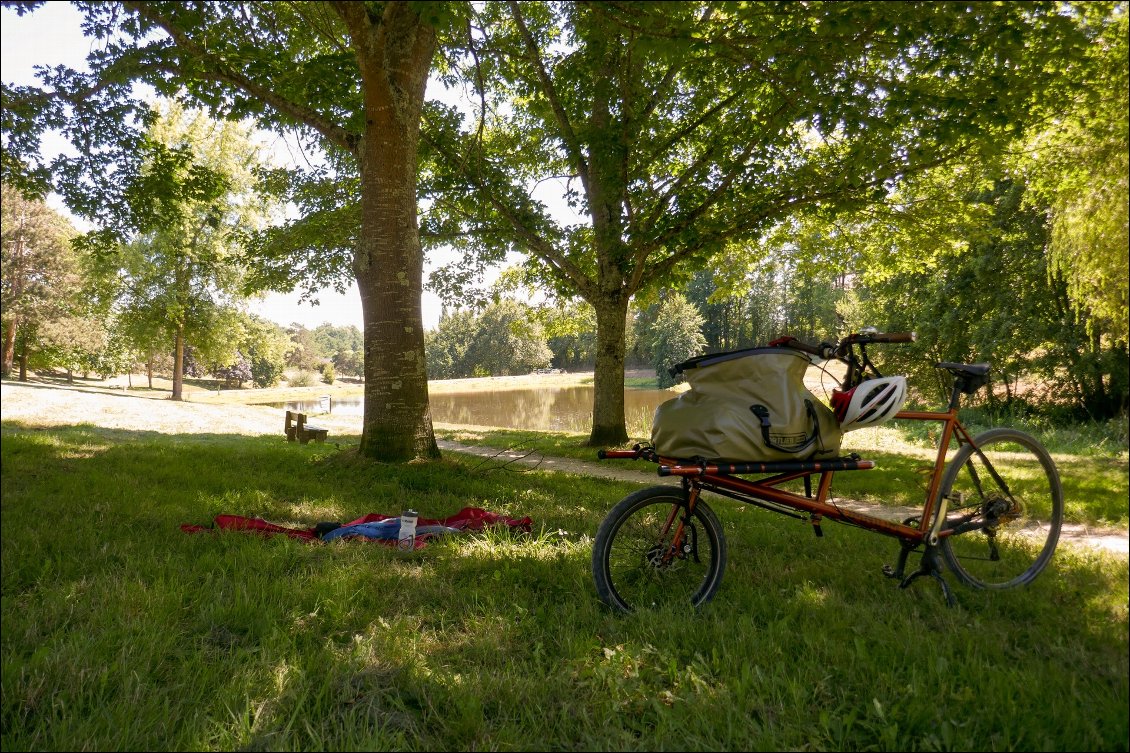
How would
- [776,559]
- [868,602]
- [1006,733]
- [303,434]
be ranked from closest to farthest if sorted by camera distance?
[1006,733]
[868,602]
[776,559]
[303,434]

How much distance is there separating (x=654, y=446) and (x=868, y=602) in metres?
1.30

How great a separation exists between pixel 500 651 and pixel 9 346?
212 cm

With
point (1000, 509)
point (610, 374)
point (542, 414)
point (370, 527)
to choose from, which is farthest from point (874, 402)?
point (542, 414)

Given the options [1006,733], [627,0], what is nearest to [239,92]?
[627,0]

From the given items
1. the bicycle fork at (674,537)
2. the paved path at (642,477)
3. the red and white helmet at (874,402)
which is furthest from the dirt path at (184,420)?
the bicycle fork at (674,537)

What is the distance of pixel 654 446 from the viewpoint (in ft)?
9.59

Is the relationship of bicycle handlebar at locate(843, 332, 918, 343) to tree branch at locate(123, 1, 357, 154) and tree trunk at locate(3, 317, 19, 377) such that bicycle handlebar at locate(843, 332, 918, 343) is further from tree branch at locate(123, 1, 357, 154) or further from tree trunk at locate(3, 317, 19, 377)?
tree branch at locate(123, 1, 357, 154)

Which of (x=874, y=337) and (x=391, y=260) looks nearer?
(x=874, y=337)

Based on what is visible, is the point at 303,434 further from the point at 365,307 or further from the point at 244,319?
the point at 244,319

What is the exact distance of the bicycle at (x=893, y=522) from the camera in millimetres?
2857

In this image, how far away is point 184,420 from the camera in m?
12.6

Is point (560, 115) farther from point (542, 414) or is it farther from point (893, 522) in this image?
point (542, 414)

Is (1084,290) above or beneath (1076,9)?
beneath

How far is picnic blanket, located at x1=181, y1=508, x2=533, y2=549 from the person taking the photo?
3.87 m
